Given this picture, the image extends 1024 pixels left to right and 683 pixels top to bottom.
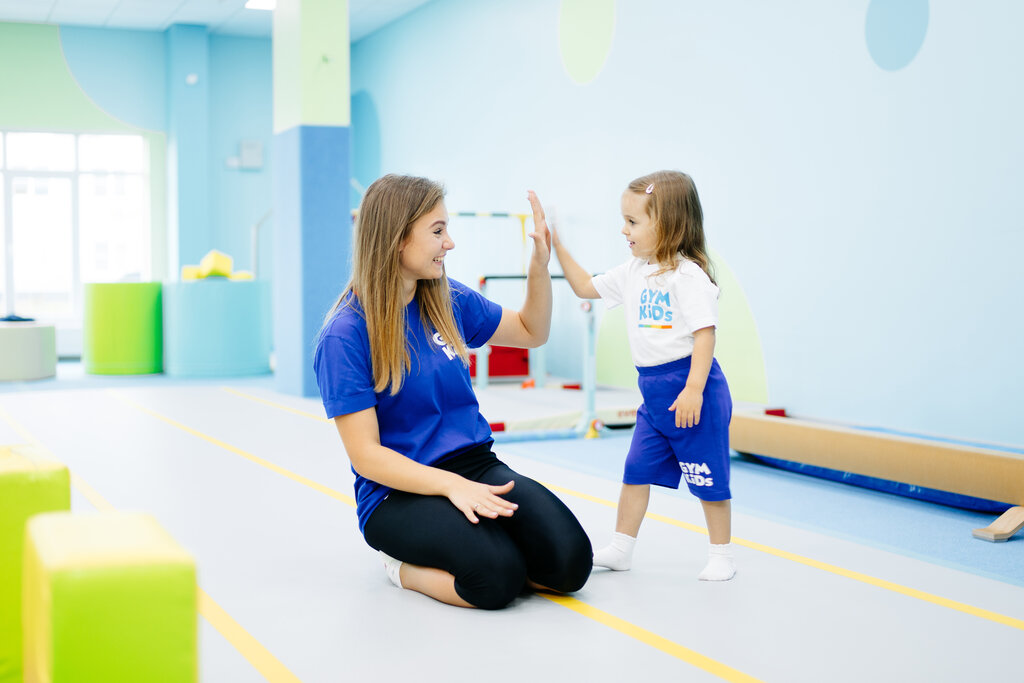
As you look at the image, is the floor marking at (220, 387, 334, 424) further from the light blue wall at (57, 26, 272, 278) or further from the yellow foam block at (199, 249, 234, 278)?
the light blue wall at (57, 26, 272, 278)

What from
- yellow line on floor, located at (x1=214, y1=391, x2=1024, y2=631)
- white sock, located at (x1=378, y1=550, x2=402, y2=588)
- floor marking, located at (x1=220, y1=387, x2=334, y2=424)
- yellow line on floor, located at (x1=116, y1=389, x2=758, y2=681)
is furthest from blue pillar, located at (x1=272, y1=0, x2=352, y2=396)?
yellow line on floor, located at (x1=116, y1=389, x2=758, y2=681)

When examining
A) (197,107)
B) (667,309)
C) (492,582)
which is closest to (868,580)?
(667,309)

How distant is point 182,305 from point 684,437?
6.28 m

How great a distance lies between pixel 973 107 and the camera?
14.1ft

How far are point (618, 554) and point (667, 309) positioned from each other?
665mm

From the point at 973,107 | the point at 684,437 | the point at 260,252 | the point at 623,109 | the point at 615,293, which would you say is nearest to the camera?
the point at 684,437

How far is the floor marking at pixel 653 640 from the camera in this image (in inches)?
76.6

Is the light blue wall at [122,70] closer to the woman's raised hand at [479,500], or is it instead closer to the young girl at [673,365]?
the young girl at [673,365]

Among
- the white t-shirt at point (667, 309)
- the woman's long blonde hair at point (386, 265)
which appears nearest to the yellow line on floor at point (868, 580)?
the white t-shirt at point (667, 309)

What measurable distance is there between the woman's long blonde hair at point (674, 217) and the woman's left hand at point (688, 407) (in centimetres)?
33

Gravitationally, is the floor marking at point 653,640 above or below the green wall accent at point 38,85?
below

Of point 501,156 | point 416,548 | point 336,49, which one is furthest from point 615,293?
point 501,156

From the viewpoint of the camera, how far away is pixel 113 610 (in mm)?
1272

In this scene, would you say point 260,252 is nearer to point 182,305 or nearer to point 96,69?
point 96,69
